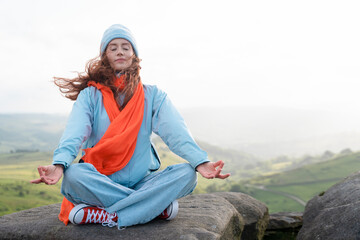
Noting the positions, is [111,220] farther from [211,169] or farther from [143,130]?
[211,169]

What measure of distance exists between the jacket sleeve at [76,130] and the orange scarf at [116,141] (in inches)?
7.9

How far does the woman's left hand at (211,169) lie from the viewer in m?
3.63

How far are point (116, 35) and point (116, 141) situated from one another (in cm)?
142

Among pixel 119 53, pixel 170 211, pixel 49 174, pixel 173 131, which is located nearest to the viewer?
pixel 49 174

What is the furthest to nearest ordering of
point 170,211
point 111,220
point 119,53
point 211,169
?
point 119,53 < point 170,211 < point 111,220 < point 211,169

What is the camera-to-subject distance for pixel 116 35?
438 centimetres

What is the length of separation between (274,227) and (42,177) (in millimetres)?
5813

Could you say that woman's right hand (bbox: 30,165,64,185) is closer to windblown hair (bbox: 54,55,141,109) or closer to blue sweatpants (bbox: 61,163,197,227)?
blue sweatpants (bbox: 61,163,197,227)

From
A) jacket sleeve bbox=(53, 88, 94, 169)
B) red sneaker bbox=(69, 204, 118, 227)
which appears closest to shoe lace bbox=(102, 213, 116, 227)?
red sneaker bbox=(69, 204, 118, 227)

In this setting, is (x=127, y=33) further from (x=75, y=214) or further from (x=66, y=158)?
(x=75, y=214)

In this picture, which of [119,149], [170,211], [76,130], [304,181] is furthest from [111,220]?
[304,181]

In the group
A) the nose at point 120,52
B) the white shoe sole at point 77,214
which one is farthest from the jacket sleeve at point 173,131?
the white shoe sole at point 77,214

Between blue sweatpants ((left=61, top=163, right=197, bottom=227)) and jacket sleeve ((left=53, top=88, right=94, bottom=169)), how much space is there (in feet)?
0.53

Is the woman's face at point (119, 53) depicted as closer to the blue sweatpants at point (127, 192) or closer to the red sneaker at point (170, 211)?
the blue sweatpants at point (127, 192)
